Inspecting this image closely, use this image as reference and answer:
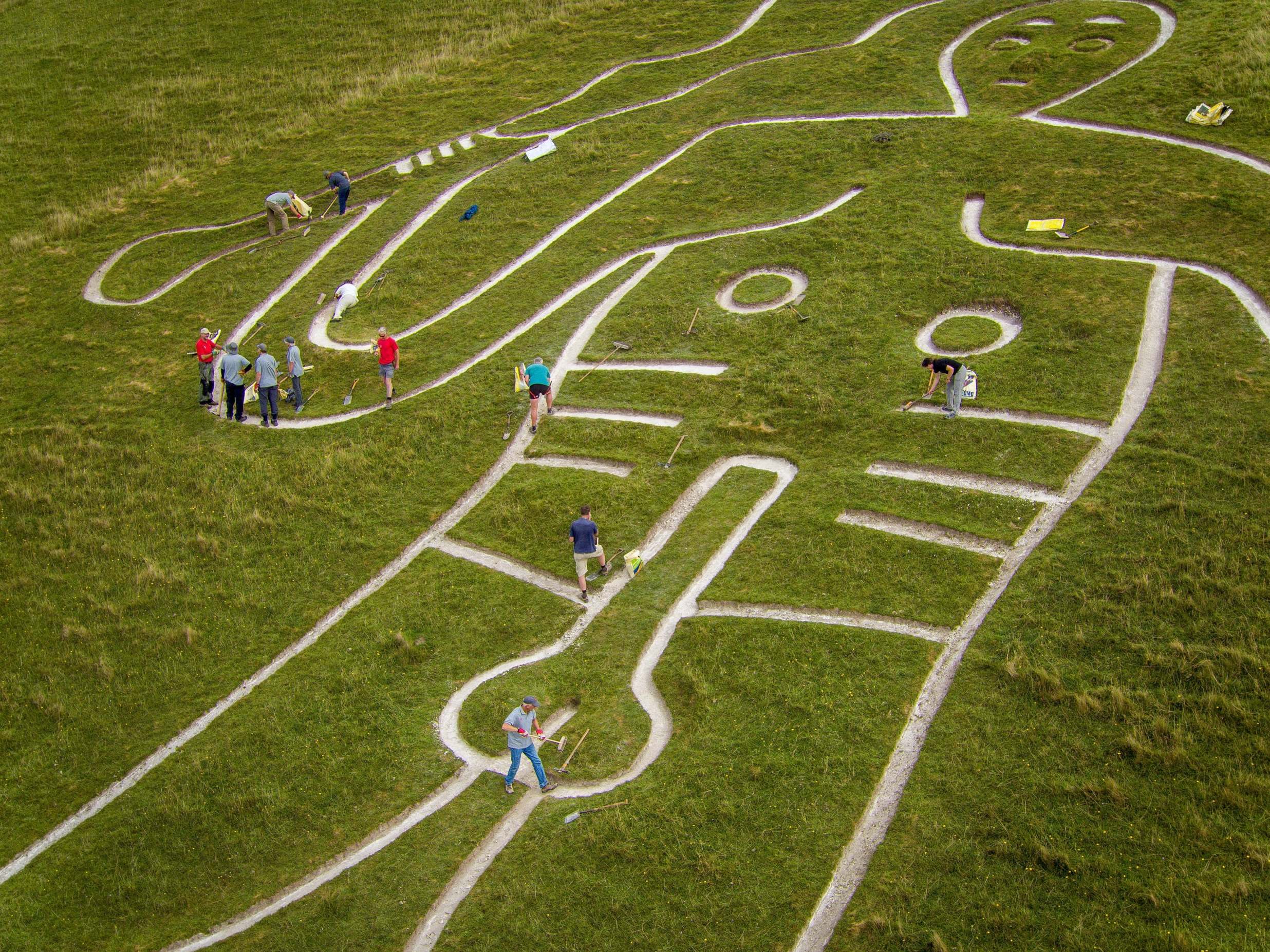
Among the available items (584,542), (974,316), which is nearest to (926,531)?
(584,542)

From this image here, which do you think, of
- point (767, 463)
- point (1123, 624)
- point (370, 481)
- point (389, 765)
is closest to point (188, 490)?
point (370, 481)

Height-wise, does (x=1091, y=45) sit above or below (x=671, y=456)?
above

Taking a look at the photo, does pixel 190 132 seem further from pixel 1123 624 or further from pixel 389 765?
pixel 1123 624

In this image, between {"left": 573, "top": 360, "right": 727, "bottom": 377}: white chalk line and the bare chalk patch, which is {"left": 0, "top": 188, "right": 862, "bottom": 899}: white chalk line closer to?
{"left": 573, "top": 360, "right": 727, "bottom": 377}: white chalk line

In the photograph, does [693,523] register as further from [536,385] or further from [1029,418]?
[1029,418]

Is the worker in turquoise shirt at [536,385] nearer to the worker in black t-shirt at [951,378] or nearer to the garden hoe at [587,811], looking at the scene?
the worker in black t-shirt at [951,378]

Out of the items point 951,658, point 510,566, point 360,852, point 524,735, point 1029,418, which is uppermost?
point 1029,418

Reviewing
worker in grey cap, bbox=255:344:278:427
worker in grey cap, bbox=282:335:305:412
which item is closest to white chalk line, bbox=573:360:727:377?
worker in grey cap, bbox=282:335:305:412
